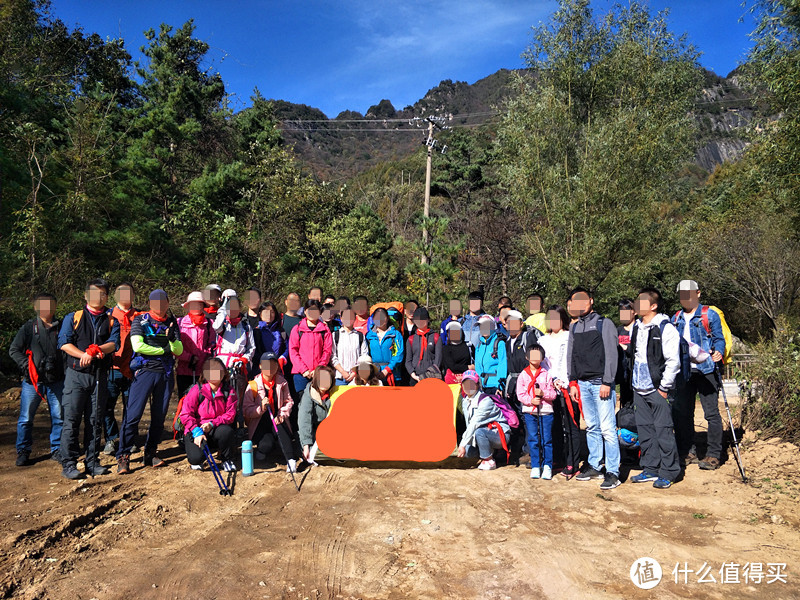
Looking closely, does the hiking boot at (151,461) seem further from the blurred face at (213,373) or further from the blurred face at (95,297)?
the blurred face at (95,297)

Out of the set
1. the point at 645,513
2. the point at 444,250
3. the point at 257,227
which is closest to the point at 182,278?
the point at 257,227

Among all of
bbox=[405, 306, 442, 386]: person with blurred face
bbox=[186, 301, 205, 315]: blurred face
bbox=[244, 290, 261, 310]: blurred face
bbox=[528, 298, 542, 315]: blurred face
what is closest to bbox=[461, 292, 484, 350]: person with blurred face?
bbox=[405, 306, 442, 386]: person with blurred face

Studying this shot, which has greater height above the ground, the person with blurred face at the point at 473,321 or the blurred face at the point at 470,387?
the person with blurred face at the point at 473,321

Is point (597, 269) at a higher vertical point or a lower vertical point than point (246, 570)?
higher

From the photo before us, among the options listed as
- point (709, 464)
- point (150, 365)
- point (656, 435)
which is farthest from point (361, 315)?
point (709, 464)

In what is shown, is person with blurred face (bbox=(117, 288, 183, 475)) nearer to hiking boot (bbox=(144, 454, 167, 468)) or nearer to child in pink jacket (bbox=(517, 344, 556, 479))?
hiking boot (bbox=(144, 454, 167, 468))

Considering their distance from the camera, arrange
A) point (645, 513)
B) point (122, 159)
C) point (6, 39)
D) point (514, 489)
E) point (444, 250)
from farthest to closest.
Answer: point (122, 159)
point (444, 250)
point (6, 39)
point (514, 489)
point (645, 513)

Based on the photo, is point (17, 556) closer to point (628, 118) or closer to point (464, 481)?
point (464, 481)

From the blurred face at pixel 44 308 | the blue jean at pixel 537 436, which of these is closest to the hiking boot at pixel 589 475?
the blue jean at pixel 537 436

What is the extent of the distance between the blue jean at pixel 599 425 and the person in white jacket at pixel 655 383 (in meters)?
0.34

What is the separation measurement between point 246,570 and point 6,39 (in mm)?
15042

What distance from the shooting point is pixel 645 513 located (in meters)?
5.11

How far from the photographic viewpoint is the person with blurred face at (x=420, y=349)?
762cm

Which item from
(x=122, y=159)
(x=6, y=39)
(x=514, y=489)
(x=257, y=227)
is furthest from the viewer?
(x=257, y=227)
